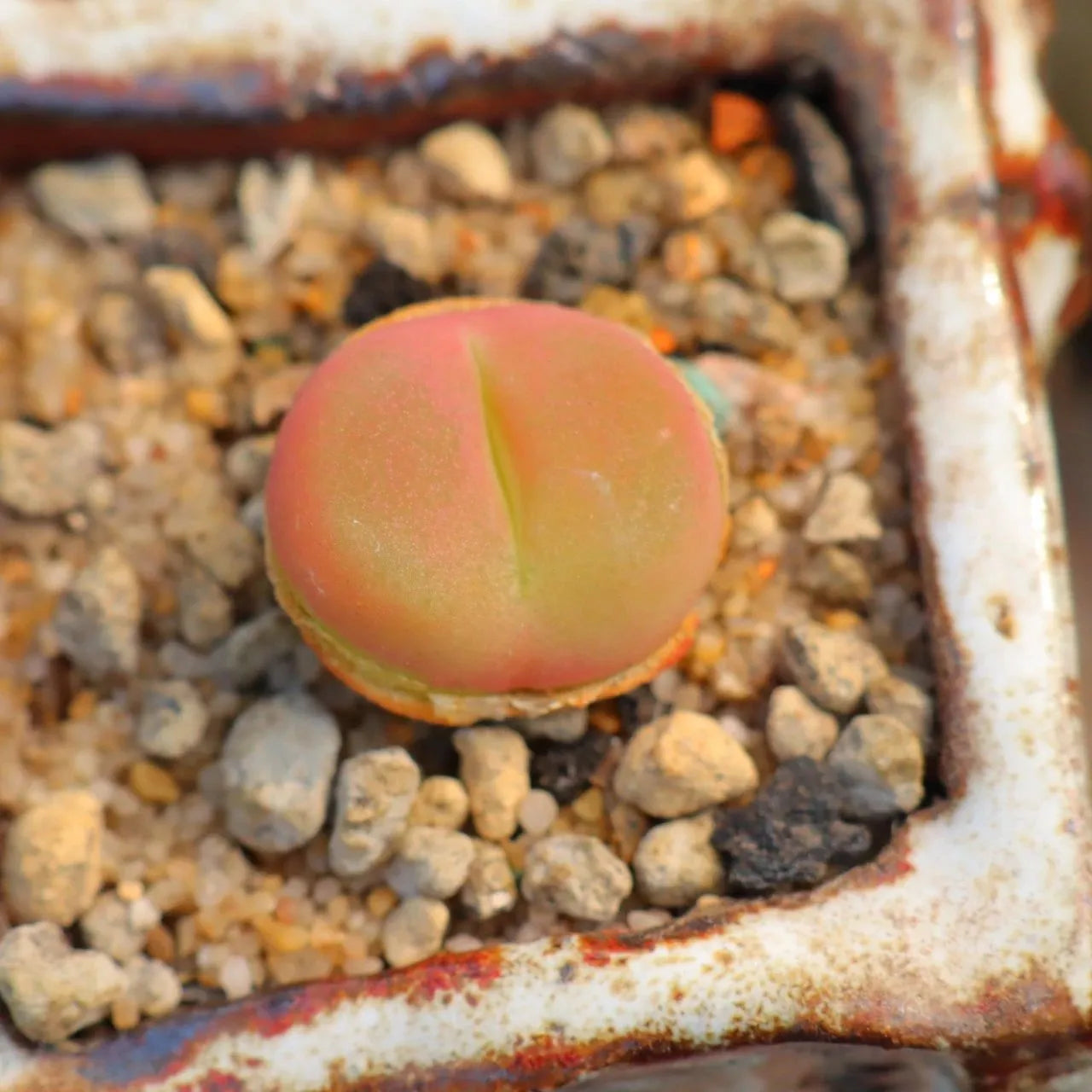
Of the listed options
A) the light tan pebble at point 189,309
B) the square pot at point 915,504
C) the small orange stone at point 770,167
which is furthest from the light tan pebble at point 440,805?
the small orange stone at point 770,167

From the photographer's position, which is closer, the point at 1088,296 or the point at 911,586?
the point at 911,586

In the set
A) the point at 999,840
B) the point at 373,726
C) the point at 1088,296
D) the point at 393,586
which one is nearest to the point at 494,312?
the point at 393,586

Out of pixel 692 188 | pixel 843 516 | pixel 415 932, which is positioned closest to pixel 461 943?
pixel 415 932

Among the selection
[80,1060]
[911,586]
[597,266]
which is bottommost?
[80,1060]

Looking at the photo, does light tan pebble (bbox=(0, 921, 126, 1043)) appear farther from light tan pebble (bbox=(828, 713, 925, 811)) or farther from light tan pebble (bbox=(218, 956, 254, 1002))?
light tan pebble (bbox=(828, 713, 925, 811))

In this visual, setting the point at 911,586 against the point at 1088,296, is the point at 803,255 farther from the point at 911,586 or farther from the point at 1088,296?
the point at 1088,296

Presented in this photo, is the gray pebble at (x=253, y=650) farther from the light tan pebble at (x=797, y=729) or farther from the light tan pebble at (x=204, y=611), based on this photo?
the light tan pebble at (x=797, y=729)

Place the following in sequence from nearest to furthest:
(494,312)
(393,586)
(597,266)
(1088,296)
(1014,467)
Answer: (393,586), (494,312), (1014,467), (597,266), (1088,296)

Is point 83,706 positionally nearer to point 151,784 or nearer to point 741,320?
point 151,784
